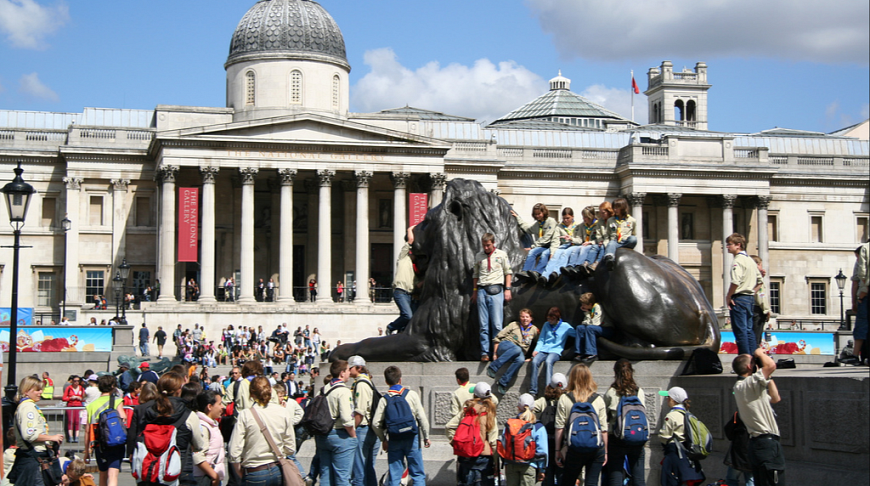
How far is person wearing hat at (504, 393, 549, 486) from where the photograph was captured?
11.0 metres

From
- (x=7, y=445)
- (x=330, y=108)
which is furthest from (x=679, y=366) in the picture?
(x=330, y=108)

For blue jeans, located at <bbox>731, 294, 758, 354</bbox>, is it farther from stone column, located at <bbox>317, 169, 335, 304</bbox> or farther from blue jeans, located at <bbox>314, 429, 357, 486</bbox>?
stone column, located at <bbox>317, 169, 335, 304</bbox>

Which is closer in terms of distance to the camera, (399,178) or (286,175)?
(286,175)

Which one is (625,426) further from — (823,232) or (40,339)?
(823,232)

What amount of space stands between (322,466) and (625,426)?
10.9 ft

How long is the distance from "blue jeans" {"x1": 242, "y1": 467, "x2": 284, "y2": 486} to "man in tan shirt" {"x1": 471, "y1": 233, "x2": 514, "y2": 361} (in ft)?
13.5

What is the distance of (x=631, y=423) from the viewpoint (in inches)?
405

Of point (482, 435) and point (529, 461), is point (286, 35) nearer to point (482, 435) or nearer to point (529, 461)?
point (482, 435)

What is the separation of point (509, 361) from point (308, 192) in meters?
44.5

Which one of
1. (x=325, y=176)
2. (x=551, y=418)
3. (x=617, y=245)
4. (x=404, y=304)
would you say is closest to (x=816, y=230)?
(x=325, y=176)

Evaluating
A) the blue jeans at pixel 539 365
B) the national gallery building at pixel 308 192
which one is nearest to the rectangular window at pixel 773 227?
the national gallery building at pixel 308 192

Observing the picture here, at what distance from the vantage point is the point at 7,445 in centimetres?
1168

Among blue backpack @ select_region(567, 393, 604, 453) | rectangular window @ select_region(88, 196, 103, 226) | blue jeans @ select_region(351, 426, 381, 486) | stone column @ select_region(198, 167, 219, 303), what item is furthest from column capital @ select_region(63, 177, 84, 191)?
blue backpack @ select_region(567, 393, 604, 453)

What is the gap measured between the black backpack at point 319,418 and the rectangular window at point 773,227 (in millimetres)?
56305
